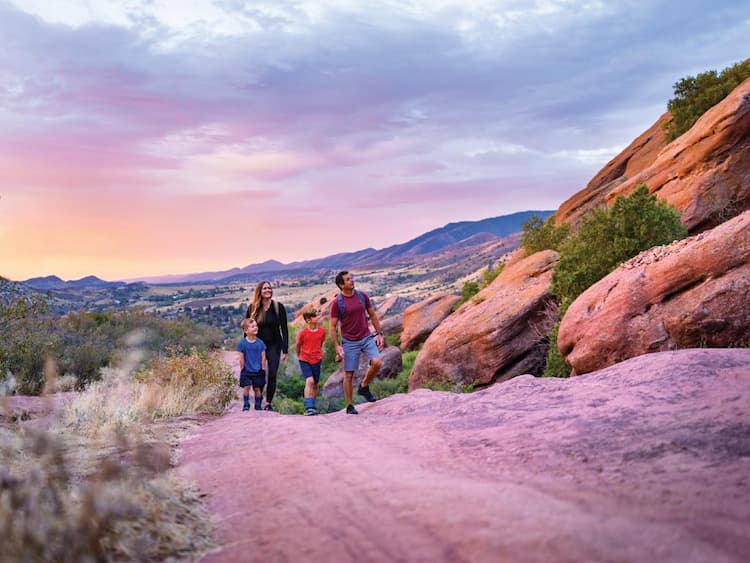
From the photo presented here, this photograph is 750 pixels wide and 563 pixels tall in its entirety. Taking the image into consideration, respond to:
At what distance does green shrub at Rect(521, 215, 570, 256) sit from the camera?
83.3 feet

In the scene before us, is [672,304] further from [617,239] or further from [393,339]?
[393,339]

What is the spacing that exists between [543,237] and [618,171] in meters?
10.8

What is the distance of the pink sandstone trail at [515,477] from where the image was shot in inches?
124

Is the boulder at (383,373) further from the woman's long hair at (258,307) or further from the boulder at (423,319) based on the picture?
the woman's long hair at (258,307)

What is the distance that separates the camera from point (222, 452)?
624cm

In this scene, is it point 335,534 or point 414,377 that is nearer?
point 335,534

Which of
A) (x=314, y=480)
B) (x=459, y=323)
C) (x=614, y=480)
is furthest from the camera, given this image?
(x=459, y=323)

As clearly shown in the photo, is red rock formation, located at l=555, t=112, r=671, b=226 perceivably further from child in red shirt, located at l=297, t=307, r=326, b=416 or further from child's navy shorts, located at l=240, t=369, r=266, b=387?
child's navy shorts, located at l=240, t=369, r=266, b=387

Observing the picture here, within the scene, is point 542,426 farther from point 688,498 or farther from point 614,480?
point 688,498

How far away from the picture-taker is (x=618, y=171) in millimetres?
33000

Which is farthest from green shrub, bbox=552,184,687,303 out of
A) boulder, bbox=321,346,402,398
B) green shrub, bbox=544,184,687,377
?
boulder, bbox=321,346,402,398

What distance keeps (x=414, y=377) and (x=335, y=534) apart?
13.9m

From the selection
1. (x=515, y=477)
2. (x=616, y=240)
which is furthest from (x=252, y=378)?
(x=616, y=240)

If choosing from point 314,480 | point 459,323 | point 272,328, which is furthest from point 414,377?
point 314,480
